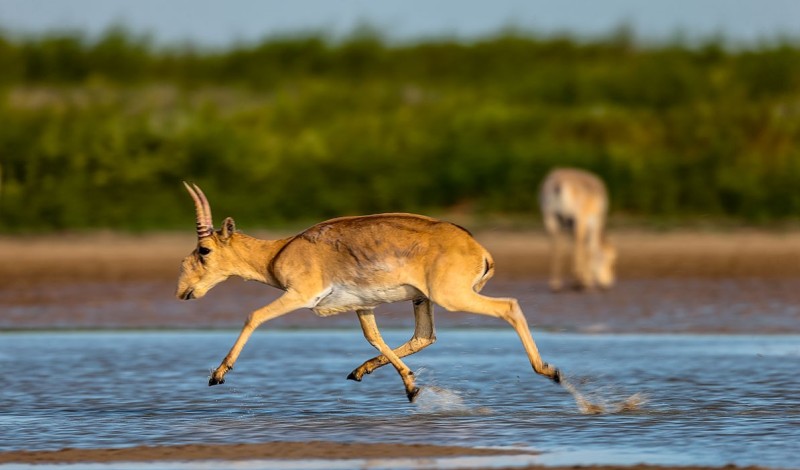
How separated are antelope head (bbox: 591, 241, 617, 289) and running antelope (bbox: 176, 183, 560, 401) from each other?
956 centimetres

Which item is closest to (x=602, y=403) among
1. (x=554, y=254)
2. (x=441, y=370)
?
(x=441, y=370)

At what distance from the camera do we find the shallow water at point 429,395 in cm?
888

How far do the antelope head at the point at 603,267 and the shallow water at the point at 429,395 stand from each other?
5000 mm

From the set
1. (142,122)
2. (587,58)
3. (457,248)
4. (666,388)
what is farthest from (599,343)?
(587,58)

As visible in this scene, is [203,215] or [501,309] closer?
[501,309]

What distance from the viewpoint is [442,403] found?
412 inches

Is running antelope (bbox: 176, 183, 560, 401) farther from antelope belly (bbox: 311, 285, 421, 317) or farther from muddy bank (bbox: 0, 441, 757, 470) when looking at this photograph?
muddy bank (bbox: 0, 441, 757, 470)

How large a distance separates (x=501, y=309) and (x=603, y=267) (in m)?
10.1

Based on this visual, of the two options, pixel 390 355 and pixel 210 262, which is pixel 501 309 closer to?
pixel 390 355

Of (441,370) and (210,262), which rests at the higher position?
(210,262)

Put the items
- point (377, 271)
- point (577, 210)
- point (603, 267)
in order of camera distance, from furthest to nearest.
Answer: point (577, 210) < point (603, 267) < point (377, 271)

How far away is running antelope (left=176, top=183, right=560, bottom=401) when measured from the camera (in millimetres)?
10156

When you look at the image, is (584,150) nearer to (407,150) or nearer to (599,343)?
(407,150)

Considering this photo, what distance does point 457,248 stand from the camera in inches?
401
